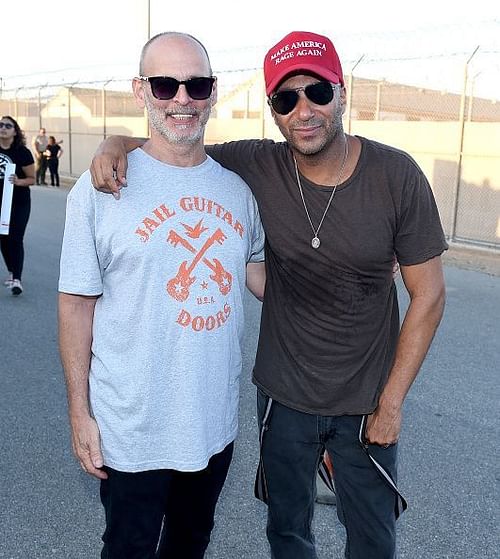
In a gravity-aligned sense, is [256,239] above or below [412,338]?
above

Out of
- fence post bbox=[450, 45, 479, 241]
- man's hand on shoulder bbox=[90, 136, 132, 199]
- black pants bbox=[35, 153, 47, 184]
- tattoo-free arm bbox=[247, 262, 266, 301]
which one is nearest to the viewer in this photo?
man's hand on shoulder bbox=[90, 136, 132, 199]

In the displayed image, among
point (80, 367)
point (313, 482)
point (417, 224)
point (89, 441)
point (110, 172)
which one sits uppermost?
point (110, 172)

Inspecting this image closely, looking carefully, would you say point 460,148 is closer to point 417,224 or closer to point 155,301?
point 417,224

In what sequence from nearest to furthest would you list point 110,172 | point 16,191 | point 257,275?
point 110,172 → point 257,275 → point 16,191

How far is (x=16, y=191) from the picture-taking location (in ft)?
24.4

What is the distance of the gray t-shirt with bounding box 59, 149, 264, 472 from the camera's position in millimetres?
2033

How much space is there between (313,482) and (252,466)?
1355 mm

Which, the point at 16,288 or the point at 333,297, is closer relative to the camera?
the point at 333,297

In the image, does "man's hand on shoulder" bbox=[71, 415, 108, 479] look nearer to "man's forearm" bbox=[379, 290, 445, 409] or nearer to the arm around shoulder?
the arm around shoulder

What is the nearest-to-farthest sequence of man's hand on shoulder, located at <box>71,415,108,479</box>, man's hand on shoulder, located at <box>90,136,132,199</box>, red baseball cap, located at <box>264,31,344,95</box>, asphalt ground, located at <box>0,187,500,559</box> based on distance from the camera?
man's hand on shoulder, located at <box>90,136,132,199</box> < man's hand on shoulder, located at <box>71,415,108,479</box> < red baseball cap, located at <box>264,31,344,95</box> < asphalt ground, located at <box>0,187,500,559</box>

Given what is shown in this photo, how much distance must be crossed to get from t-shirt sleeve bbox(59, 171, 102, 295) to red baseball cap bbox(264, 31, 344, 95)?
748 millimetres

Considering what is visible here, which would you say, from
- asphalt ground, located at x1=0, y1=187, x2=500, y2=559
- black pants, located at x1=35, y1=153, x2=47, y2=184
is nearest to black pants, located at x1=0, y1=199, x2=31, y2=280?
asphalt ground, located at x1=0, y1=187, x2=500, y2=559

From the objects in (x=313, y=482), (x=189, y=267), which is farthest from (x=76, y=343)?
(x=313, y=482)

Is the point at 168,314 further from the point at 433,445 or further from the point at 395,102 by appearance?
the point at 395,102
